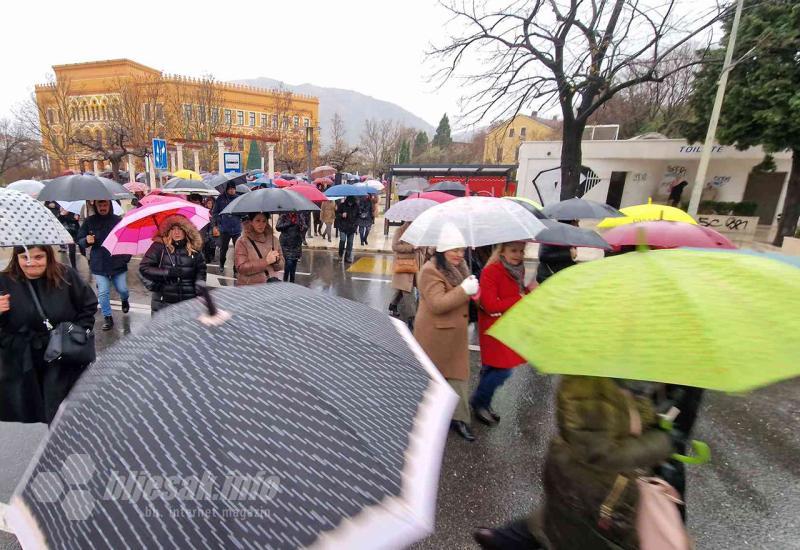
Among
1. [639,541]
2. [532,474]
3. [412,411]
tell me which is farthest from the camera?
[532,474]

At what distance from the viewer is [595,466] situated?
60.9 inches

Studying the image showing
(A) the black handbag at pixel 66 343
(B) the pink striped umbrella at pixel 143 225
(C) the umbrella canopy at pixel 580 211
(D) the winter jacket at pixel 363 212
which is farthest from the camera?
(D) the winter jacket at pixel 363 212

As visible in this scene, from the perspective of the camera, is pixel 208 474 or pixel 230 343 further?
pixel 230 343

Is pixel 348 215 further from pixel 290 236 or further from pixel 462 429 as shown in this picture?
pixel 462 429

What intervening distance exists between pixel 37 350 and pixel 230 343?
2.52 metres

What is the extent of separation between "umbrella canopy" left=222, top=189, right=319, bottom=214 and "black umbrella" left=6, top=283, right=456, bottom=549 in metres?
3.66

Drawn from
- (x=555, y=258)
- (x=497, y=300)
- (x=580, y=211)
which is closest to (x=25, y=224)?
(x=497, y=300)

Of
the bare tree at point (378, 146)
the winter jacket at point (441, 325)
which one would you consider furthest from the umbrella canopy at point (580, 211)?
the bare tree at point (378, 146)

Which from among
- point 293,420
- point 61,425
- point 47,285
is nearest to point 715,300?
point 293,420

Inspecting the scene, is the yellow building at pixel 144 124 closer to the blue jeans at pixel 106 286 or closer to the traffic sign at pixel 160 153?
the traffic sign at pixel 160 153

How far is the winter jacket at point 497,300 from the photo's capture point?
3.29 meters

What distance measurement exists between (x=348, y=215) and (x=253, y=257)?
18.6 ft

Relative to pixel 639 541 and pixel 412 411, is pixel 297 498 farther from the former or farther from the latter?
pixel 639 541

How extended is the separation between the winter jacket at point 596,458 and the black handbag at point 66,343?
9.66 ft
